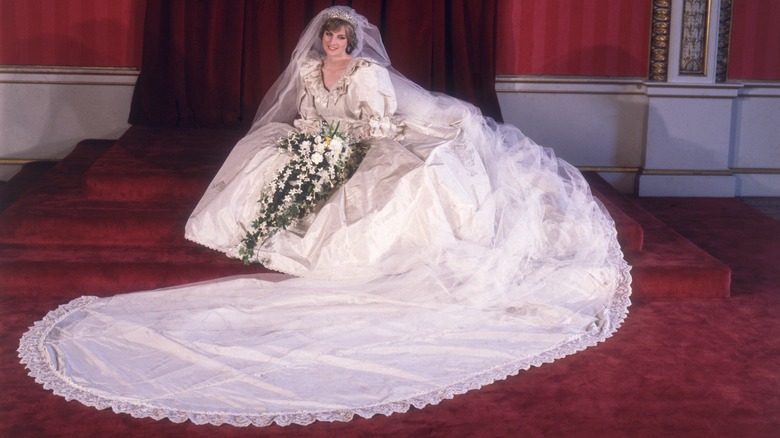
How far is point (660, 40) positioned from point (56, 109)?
430 centimetres

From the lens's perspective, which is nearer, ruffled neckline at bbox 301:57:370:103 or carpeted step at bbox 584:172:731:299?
carpeted step at bbox 584:172:731:299

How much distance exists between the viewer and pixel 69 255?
5086mm

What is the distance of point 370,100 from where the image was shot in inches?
212

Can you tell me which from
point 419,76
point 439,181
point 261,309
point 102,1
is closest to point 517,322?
point 439,181

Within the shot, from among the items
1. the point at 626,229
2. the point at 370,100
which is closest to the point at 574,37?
the point at 626,229

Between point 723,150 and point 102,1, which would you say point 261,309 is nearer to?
point 102,1

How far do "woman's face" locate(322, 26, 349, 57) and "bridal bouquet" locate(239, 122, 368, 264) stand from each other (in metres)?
0.57

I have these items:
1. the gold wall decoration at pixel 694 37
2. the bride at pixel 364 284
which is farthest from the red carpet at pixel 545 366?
the gold wall decoration at pixel 694 37

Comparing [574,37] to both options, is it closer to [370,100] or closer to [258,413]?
[370,100]

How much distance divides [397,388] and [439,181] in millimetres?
1398

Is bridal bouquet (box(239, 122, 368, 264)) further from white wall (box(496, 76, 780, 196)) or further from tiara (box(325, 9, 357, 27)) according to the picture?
white wall (box(496, 76, 780, 196))

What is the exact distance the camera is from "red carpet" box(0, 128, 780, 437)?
356cm

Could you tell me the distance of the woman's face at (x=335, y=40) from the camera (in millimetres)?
5352

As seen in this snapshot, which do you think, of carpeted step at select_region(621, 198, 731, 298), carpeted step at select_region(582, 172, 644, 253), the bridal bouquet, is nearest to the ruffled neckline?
the bridal bouquet
